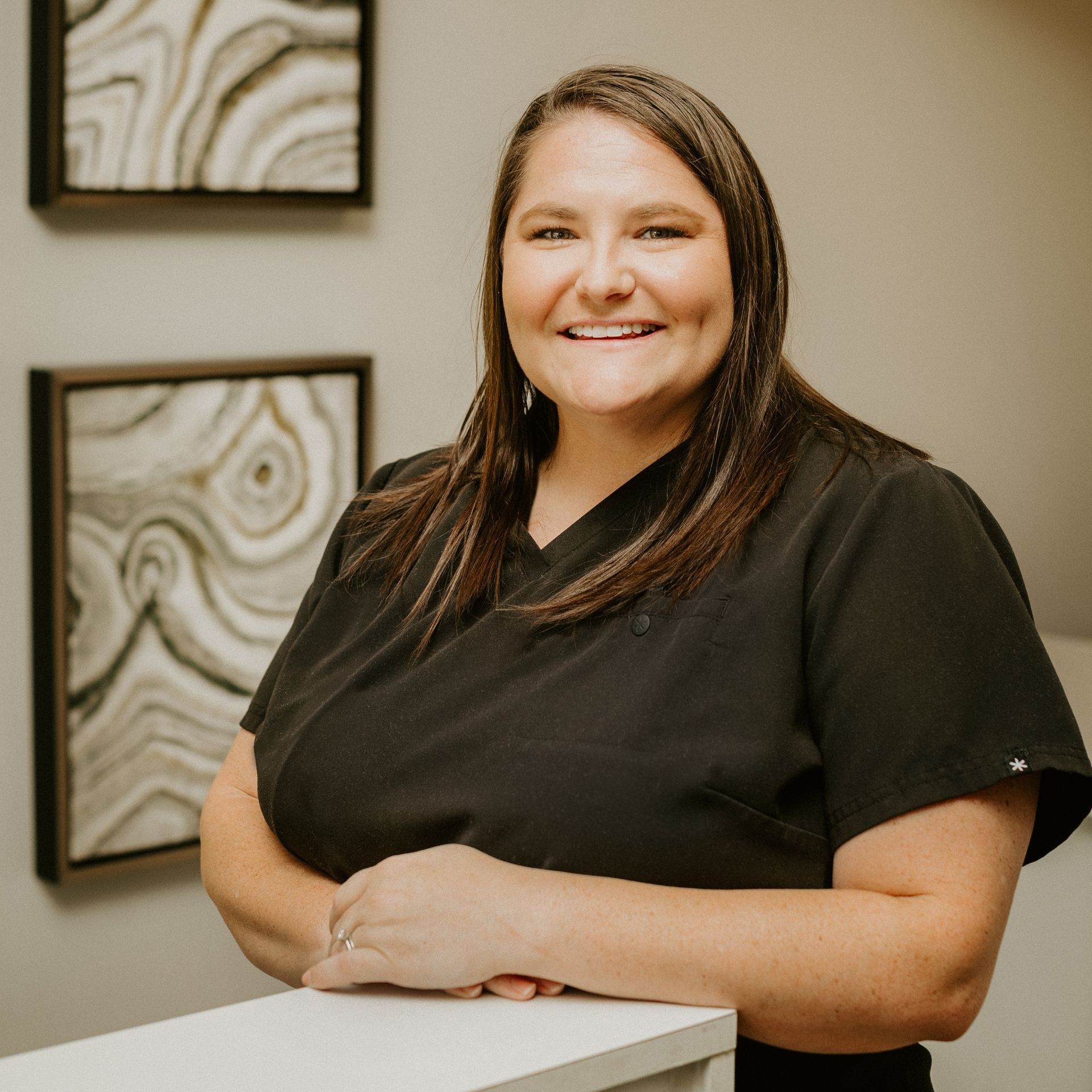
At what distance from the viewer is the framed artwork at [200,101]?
5.84 ft

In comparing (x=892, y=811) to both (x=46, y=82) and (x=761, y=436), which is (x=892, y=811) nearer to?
(x=761, y=436)

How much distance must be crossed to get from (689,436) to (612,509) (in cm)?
10

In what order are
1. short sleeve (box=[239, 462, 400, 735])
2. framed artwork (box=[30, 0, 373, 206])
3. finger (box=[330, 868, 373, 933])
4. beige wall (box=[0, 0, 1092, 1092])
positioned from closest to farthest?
finger (box=[330, 868, 373, 933])
short sleeve (box=[239, 462, 400, 735])
framed artwork (box=[30, 0, 373, 206])
beige wall (box=[0, 0, 1092, 1092])

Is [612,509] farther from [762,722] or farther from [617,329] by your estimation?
[762,722]

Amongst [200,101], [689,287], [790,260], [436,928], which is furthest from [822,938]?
[790,260]

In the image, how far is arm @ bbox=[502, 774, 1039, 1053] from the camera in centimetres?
98

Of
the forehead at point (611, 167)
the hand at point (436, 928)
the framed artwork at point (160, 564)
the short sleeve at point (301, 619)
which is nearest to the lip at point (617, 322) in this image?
the forehead at point (611, 167)

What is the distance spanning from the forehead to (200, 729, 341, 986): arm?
0.67m

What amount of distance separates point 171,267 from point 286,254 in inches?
7.3

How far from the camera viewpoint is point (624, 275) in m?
1.24

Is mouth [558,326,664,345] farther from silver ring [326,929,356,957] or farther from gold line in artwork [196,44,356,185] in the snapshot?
gold line in artwork [196,44,356,185]

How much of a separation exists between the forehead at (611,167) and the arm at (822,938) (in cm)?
59

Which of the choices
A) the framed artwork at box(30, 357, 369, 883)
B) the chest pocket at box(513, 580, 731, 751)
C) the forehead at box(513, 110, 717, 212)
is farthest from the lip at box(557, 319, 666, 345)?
the framed artwork at box(30, 357, 369, 883)

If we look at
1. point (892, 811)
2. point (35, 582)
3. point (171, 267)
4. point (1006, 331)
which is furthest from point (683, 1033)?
point (1006, 331)
